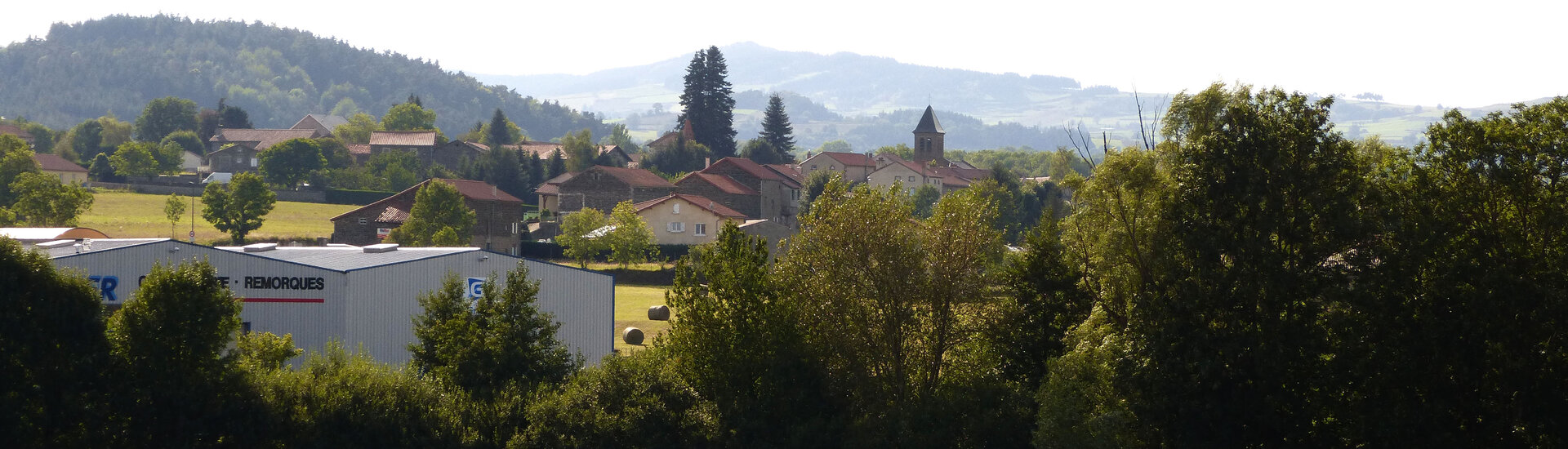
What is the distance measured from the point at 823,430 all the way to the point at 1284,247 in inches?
387

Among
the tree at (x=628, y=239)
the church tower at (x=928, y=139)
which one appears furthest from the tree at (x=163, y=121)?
the tree at (x=628, y=239)

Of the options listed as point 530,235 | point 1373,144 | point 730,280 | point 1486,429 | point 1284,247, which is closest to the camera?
point 1486,429

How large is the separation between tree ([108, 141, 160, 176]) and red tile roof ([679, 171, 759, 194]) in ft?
152

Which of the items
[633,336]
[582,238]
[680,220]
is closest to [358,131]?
[680,220]

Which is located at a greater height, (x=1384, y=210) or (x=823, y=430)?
(x=1384, y=210)

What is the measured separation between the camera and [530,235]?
266ft

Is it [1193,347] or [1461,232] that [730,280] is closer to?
[1193,347]

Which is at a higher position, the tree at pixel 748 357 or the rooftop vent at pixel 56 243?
the rooftop vent at pixel 56 243

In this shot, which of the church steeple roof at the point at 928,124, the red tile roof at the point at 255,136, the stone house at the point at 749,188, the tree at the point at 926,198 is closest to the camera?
the stone house at the point at 749,188

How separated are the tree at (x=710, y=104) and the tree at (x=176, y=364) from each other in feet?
303

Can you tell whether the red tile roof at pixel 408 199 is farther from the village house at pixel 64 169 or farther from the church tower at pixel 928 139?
the church tower at pixel 928 139

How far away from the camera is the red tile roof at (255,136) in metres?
126

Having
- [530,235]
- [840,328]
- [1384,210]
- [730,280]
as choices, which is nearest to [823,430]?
[840,328]

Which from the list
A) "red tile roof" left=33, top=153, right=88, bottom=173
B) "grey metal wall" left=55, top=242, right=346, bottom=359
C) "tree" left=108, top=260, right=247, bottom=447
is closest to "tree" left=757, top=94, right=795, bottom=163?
"red tile roof" left=33, top=153, right=88, bottom=173
